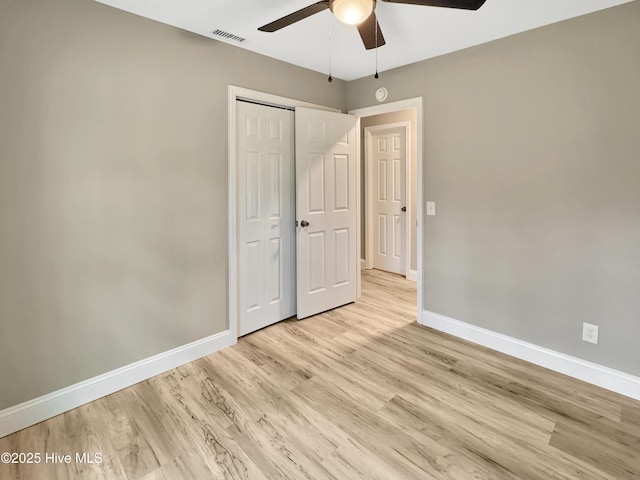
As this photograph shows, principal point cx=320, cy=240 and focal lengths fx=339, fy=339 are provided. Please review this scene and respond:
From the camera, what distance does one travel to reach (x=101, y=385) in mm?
2143

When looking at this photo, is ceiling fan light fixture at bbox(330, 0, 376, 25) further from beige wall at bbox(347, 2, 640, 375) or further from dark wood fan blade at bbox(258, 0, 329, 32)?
beige wall at bbox(347, 2, 640, 375)

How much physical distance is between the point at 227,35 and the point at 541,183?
2496 mm

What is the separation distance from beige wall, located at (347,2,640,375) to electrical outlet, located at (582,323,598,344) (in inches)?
1.6

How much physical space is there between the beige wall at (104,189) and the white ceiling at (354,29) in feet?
0.71

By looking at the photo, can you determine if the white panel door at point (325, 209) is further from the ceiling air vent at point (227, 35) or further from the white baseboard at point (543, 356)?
the white baseboard at point (543, 356)

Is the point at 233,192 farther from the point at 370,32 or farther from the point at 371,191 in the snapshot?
the point at 371,191

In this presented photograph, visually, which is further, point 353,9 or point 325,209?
point 325,209

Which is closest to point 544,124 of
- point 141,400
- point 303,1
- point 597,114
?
point 597,114

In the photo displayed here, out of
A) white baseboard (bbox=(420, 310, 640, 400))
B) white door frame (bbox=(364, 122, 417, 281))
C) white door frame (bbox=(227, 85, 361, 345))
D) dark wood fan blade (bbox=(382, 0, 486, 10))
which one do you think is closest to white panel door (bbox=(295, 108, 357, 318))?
white door frame (bbox=(227, 85, 361, 345))

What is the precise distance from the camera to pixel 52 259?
6.40 feet

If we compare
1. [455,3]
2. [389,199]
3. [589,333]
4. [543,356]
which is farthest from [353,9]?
[389,199]

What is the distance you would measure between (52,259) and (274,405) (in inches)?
61.0

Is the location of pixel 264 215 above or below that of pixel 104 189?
below

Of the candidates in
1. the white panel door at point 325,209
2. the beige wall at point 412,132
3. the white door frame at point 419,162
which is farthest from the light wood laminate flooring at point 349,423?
the beige wall at point 412,132
